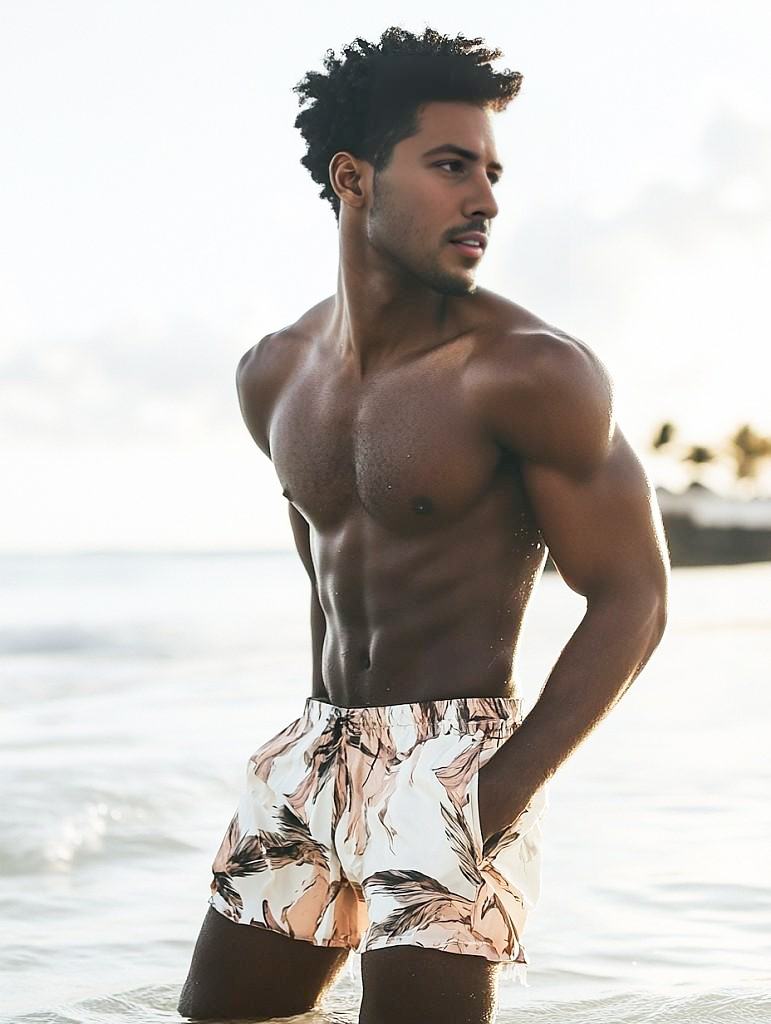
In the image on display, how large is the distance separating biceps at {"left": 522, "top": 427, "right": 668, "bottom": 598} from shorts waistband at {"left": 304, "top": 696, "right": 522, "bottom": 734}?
270 mm

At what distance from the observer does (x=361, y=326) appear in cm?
284

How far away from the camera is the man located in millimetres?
2541

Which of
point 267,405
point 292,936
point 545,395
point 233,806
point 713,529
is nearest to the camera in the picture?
point 545,395

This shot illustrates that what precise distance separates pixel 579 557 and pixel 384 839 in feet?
1.87

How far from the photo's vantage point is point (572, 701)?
253 cm

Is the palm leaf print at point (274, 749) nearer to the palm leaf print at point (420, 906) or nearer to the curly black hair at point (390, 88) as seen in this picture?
the palm leaf print at point (420, 906)

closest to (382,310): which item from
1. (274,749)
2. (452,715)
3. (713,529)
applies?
(452,715)

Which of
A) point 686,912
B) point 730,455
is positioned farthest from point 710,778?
point 730,455

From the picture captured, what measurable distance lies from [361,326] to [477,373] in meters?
0.33

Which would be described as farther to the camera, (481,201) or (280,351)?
(280,351)

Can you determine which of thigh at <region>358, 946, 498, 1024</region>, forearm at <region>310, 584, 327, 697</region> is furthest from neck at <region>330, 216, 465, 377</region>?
thigh at <region>358, 946, 498, 1024</region>

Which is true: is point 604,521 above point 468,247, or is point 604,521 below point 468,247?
below

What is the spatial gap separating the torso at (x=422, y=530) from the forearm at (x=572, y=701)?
19 centimetres

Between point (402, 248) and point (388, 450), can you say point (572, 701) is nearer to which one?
point (388, 450)
